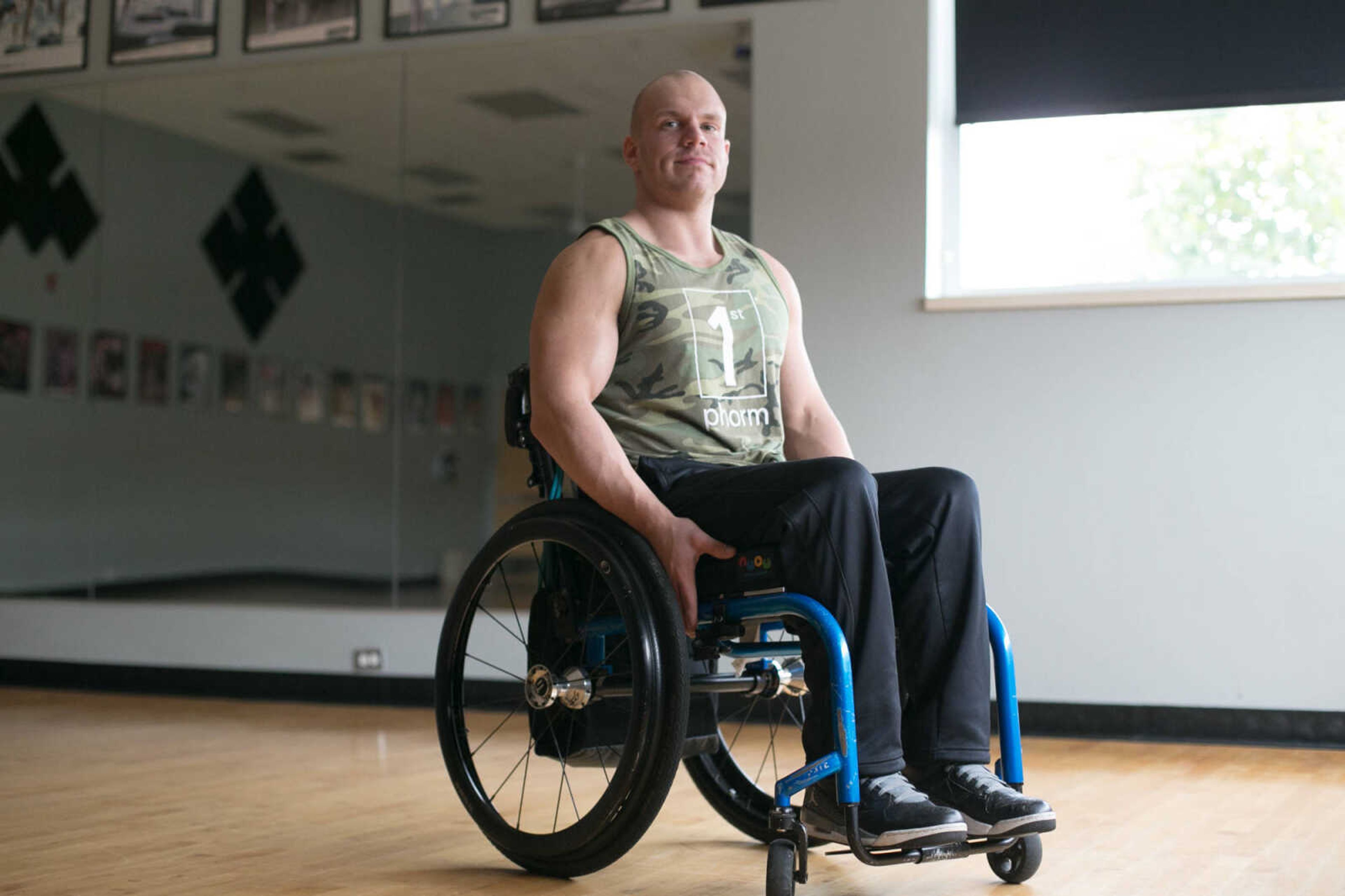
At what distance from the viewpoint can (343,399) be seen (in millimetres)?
6273

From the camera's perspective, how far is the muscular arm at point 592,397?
186 centimetres

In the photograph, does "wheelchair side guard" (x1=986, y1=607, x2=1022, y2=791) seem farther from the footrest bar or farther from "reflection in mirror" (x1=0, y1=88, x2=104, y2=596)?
"reflection in mirror" (x1=0, y1=88, x2=104, y2=596)

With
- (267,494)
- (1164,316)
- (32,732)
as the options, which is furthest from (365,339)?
(1164,316)

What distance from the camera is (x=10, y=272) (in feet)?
17.5

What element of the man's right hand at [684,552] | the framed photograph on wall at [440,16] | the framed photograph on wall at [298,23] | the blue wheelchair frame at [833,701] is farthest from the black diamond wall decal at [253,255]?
the man's right hand at [684,552]

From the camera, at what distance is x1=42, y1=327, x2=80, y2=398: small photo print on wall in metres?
5.36

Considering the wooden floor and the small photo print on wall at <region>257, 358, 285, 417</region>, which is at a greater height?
the small photo print on wall at <region>257, 358, 285, 417</region>

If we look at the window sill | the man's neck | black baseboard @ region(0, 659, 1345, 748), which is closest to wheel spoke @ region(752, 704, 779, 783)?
black baseboard @ region(0, 659, 1345, 748)

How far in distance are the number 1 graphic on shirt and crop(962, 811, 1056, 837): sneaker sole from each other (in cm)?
68

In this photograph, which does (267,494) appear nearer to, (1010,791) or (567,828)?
(567,828)

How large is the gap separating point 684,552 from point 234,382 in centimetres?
491

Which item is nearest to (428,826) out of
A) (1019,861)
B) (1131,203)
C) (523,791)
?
(523,791)

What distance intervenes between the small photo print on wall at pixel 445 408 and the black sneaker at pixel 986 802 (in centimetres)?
415

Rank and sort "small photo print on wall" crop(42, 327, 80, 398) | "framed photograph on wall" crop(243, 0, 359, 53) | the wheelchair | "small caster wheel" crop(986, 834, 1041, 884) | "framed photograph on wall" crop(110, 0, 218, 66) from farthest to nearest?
"small photo print on wall" crop(42, 327, 80, 398) → "framed photograph on wall" crop(110, 0, 218, 66) → "framed photograph on wall" crop(243, 0, 359, 53) → "small caster wheel" crop(986, 834, 1041, 884) → the wheelchair
